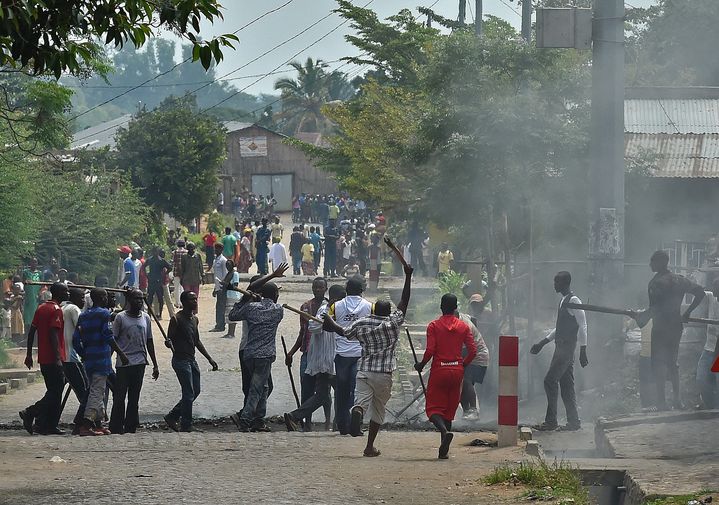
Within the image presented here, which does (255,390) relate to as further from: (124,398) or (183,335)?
(124,398)

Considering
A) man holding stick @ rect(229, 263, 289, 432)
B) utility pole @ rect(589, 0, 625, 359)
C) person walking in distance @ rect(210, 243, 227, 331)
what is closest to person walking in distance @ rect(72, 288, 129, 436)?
man holding stick @ rect(229, 263, 289, 432)

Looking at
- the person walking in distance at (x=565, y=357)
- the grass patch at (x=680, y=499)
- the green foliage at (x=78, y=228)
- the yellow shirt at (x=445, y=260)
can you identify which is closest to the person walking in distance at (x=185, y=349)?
the person walking in distance at (x=565, y=357)

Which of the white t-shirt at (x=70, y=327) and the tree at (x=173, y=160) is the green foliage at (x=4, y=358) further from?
the tree at (x=173, y=160)

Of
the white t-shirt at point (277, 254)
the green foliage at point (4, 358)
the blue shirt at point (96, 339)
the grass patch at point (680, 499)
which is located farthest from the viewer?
the white t-shirt at point (277, 254)

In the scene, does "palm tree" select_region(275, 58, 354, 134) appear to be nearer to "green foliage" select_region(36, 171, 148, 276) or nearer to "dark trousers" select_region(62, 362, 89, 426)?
"green foliage" select_region(36, 171, 148, 276)

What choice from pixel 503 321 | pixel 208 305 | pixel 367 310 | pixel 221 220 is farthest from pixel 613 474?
pixel 221 220

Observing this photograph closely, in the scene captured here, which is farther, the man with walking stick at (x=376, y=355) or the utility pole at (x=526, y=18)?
the utility pole at (x=526, y=18)

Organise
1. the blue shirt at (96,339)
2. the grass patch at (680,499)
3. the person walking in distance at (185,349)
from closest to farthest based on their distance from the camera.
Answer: the grass patch at (680,499) → the blue shirt at (96,339) → the person walking in distance at (185,349)

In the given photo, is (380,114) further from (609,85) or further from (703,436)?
(703,436)

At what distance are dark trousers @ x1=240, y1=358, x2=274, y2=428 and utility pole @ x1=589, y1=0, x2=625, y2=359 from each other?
15.2 ft

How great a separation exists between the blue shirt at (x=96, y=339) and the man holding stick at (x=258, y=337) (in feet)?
4.02

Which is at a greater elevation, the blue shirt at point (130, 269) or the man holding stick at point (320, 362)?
the blue shirt at point (130, 269)

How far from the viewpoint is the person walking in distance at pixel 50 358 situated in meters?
13.1

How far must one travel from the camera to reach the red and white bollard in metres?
11.4
